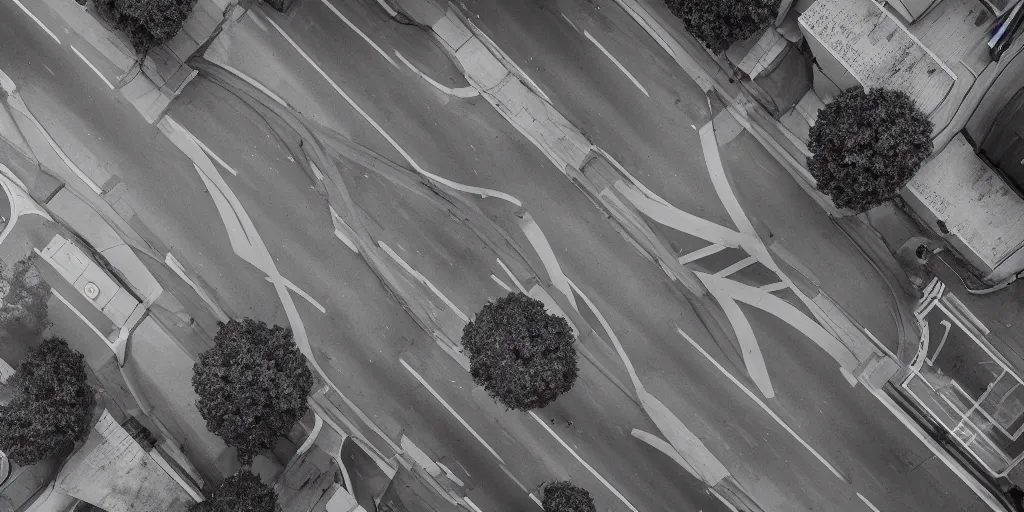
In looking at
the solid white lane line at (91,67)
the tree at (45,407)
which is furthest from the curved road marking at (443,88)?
the tree at (45,407)

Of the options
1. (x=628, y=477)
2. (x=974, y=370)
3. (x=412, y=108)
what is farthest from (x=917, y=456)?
(x=412, y=108)

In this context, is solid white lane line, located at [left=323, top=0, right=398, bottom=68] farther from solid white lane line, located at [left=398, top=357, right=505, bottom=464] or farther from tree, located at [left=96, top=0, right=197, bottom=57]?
solid white lane line, located at [left=398, top=357, right=505, bottom=464]

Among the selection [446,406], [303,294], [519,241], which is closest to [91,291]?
[303,294]

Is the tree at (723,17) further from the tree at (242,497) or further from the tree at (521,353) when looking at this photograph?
the tree at (242,497)

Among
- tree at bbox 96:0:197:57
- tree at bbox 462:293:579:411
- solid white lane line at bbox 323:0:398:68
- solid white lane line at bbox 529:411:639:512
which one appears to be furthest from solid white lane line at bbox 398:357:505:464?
tree at bbox 96:0:197:57

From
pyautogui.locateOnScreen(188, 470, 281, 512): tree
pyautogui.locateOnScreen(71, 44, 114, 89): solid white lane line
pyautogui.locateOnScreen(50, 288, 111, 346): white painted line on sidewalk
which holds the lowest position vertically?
pyautogui.locateOnScreen(50, 288, 111, 346): white painted line on sidewalk
